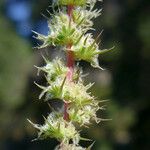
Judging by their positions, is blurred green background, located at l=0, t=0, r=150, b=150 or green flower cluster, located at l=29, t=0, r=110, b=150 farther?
blurred green background, located at l=0, t=0, r=150, b=150

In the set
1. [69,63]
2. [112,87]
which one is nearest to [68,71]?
[69,63]

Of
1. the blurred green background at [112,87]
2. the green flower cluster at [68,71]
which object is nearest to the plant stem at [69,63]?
the green flower cluster at [68,71]

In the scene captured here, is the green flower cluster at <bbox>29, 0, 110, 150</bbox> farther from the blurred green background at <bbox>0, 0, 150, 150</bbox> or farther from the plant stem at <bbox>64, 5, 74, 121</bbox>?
the blurred green background at <bbox>0, 0, 150, 150</bbox>

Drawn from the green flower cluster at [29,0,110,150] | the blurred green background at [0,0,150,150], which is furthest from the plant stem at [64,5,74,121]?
the blurred green background at [0,0,150,150]

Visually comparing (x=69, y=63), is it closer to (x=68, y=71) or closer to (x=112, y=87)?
(x=68, y=71)

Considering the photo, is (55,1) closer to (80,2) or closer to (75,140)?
(80,2)
